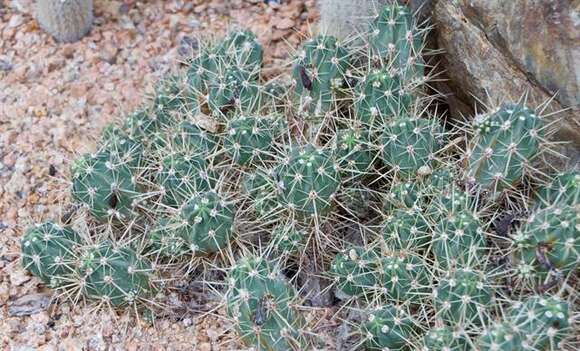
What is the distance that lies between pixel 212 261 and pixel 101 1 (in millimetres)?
2284

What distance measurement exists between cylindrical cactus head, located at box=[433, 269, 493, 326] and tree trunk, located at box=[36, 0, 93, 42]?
282 cm

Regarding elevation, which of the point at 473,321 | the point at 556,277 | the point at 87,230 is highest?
the point at 556,277

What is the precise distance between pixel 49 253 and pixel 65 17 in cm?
178

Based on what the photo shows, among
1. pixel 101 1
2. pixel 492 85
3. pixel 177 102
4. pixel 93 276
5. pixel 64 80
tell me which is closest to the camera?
pixel 93 276

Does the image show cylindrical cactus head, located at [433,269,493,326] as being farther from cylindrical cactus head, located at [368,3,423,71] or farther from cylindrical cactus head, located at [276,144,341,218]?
cylindrical cactus head, located at [368,3,423,71]

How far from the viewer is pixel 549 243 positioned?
9.66 ft

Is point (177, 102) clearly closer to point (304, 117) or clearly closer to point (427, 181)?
point (304, 117)

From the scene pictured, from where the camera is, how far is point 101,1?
5090 mm

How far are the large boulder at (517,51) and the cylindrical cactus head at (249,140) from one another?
3.11ft

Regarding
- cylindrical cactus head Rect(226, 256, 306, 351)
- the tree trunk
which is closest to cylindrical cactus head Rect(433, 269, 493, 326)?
cylindrical cactus head Rect(226, 256, 306, 351)

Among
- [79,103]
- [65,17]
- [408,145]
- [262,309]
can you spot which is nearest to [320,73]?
[408,145]

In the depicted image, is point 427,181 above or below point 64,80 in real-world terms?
above

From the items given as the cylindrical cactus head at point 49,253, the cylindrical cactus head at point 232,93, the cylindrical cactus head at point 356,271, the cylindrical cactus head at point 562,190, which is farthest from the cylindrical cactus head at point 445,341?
the cylindrical cactus head at point 49,253

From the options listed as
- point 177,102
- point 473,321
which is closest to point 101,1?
point 177,102
